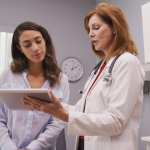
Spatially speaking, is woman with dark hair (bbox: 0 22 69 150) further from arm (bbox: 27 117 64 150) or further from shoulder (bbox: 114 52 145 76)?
shoulder (bbox: 114 52 145 76)

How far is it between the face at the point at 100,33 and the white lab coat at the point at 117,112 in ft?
0.43

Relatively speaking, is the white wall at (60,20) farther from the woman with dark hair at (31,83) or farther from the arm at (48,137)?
the arm at (48,137)

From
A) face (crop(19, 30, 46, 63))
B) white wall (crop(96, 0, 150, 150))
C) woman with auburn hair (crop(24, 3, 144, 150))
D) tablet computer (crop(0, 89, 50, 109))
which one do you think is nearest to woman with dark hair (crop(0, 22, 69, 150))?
face (crop(19, 30, 46, 63))

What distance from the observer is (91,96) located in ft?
4.28

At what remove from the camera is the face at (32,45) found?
6.33ft

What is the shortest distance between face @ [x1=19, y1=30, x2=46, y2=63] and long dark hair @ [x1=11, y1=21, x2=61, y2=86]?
0.04 metres

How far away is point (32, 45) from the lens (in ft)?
6.36

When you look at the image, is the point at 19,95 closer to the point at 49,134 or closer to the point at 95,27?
the point at 95,27

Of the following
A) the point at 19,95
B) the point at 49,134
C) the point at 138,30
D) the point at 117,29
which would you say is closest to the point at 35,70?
the point at 49,134

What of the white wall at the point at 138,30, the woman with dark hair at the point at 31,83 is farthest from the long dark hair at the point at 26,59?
the white wall at the point at 138,30

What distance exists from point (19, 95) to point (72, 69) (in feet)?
8.68

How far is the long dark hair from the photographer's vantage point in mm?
1949

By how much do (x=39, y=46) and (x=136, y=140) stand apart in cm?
97

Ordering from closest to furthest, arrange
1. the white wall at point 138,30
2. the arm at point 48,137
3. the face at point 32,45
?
the arm at point 48,137
the face at point 32,45
the white wall at point 138,30
